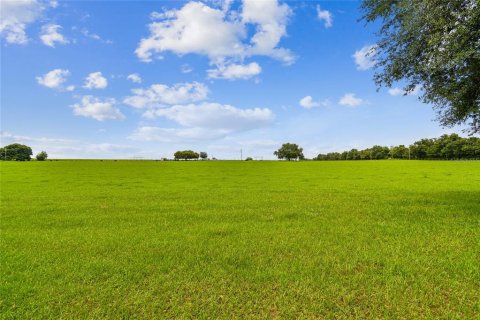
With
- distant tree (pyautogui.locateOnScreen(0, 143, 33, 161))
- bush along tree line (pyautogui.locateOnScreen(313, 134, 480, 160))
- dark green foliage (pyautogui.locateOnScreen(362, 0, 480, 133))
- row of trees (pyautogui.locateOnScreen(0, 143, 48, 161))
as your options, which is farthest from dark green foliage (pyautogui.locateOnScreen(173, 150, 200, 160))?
dark green foliage (pyautogui.locateOnScreen(362, 0, 480, 133))

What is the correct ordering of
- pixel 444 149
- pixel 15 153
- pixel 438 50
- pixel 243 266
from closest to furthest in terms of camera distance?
pixel 243 266 → pixel 438 50 → pixel 15 153 → pixel 444 149

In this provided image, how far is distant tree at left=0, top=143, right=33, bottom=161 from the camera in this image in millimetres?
148000

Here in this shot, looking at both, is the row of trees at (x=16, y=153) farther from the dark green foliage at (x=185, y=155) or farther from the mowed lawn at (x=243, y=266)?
the mowed lawn at (x=243, y=266)

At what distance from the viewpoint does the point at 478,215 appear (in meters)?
14.9

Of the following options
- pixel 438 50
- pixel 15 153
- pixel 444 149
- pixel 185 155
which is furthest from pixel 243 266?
pixel 185 155

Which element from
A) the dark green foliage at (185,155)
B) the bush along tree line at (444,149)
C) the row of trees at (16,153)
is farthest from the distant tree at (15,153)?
the bush along tree line at (444,149)

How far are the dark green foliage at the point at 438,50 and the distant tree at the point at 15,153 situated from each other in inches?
6755

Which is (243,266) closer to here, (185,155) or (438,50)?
(438,50)

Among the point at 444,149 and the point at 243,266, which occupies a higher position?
the point at 444,149

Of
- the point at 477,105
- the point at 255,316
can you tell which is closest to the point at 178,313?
the point at 255,316

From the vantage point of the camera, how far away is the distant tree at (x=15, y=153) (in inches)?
5827

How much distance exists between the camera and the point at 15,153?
150000 mm

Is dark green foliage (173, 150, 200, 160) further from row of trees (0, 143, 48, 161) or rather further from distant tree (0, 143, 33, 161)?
distant tree (0, 143, 33, 161)

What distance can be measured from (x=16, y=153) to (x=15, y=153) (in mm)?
432
